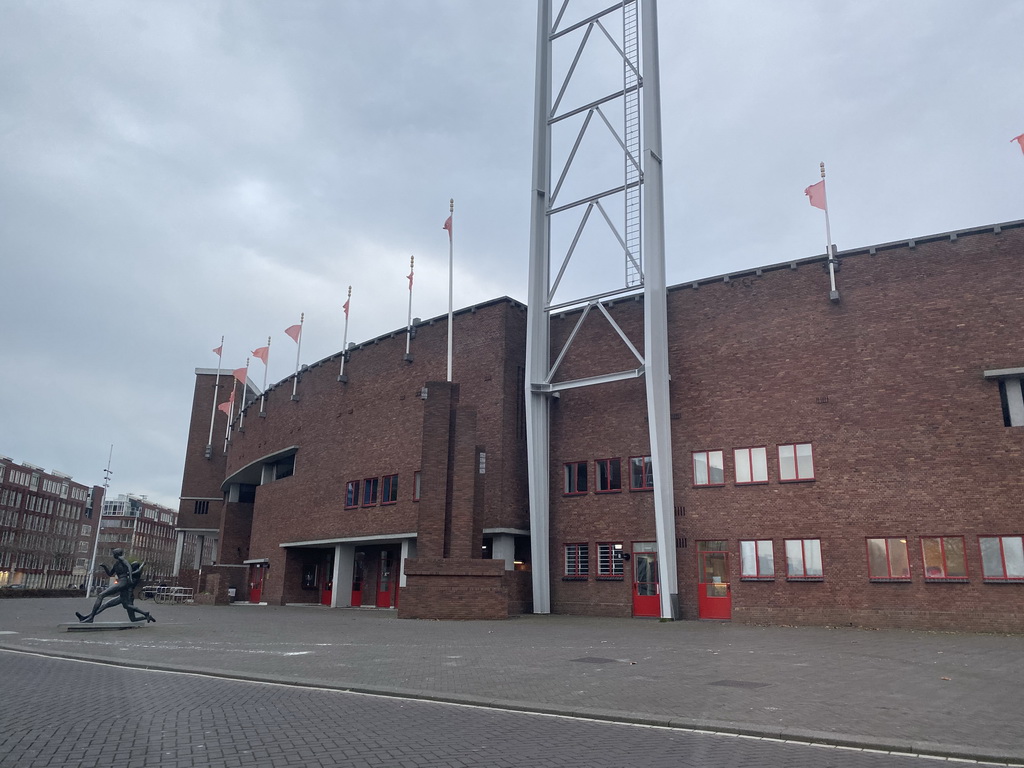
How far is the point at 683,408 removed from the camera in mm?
31453

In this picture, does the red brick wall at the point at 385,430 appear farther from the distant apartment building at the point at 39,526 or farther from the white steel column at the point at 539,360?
the distant apartment building at the point at 39,526

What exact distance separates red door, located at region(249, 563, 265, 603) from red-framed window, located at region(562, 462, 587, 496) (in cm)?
2487

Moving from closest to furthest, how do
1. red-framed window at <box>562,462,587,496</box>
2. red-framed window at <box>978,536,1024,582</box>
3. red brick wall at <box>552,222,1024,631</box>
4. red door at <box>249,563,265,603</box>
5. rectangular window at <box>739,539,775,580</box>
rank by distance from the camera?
red-framed window at <box>978,536,1024,582</box> → red brick wall at <box>552,222,1024,631</box> → rectangular window at <box>739,539,775,580</box> → red-framed window at <box>562,462,587,496</box> → red door at <box>249,563,265,603</box>

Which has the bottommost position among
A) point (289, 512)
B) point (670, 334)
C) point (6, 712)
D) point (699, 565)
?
point (6, 712)

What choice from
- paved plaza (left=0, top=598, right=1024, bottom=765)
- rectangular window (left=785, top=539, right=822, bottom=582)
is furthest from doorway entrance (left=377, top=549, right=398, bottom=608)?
rectangular window (left=785, top=539, right=822, bottom=582)

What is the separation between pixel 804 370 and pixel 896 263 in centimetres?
472

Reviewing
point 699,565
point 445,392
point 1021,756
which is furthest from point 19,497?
point 1021,756

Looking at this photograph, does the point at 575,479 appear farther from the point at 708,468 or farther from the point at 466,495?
the point at 708,468

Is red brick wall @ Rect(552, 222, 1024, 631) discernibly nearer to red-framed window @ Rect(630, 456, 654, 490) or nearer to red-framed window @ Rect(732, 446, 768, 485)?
red-framed window @ Rect(732, 446, 768, 485)

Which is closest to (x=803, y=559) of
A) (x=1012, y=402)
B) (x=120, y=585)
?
(x=1012, y=402)

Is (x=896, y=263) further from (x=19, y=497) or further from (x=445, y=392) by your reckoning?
(x=19, y=497)

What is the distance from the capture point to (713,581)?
29.7 m

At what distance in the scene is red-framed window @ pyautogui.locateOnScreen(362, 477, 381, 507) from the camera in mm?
38656

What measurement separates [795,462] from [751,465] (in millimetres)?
1593
